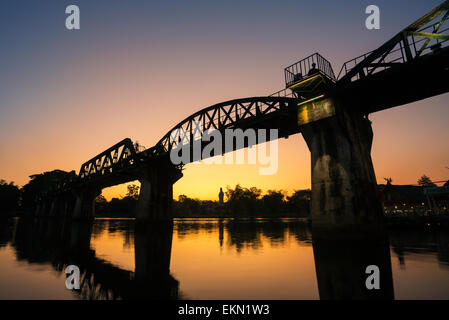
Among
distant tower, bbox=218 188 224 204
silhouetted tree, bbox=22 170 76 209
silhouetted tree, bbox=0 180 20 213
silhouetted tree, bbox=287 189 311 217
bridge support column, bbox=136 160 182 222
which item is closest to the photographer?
bridge support column, bbox=136 160 182 222

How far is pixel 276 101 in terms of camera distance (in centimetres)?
2294

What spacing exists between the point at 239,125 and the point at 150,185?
1775cm

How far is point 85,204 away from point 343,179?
60.2 m

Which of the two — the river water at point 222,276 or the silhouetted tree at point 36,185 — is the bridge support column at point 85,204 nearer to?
the river water at point 222,276

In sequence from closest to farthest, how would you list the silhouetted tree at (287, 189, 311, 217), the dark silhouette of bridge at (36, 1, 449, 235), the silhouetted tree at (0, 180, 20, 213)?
the dark silhouette of bridge at (36, 1, 449, 235) < the silhouetted tree at (0, 180, 20, 213) < the silhouetted tree at (287, 189, 311, 217)

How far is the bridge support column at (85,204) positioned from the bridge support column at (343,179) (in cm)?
5696

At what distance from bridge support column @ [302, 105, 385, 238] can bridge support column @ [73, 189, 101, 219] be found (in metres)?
57.0

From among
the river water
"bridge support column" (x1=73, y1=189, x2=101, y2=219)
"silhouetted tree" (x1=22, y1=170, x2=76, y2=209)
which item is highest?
"silhouetted tree" (x1=22, y1=170, x2=76, y2=209)

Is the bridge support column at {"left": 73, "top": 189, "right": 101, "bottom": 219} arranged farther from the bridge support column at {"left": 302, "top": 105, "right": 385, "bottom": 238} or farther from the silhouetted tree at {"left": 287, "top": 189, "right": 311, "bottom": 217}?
the silhouetted tree at {"left": 287, "top": 189, "right": 311, "bottom": 217}

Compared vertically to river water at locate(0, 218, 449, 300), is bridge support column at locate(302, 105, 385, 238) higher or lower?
→ higher

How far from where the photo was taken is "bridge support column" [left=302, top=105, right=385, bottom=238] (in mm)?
15414

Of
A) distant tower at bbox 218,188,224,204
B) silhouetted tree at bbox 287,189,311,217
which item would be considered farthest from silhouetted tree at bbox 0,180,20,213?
silhouetted tree at bbox 287,189,311,217

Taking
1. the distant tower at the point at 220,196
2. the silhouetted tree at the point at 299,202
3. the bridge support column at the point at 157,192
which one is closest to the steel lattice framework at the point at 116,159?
the bridge support column at the point at 157,192

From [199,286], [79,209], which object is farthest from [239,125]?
[79,209]
